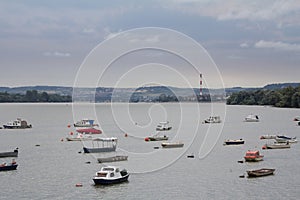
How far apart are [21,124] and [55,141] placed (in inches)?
1557

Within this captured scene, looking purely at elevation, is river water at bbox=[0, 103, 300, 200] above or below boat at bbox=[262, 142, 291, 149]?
below

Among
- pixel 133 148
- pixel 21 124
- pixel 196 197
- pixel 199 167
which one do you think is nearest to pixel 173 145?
pixel 133 148

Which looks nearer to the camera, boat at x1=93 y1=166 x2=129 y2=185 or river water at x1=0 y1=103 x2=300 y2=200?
river water at x1=0 y1=103 x2=300 y2=200

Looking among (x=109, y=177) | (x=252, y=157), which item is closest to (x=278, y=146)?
(x=252, y=157)

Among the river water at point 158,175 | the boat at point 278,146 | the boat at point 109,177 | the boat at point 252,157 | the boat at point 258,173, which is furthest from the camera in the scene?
the boat at point 278,146

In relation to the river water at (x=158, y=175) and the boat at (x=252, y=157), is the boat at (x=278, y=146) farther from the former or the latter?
the boat at (x=252, y=157)

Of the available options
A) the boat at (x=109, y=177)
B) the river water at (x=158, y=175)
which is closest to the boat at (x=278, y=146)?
the river water at (x=158, y=175)

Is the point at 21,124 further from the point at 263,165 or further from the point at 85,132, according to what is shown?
the point at 263,165

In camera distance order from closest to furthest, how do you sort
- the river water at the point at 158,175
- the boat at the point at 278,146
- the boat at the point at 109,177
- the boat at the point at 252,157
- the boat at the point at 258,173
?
1. the river water at the point at 158,175
2. the boat at the point at 109,177
3. the boat at the point at 258,173
4. the boat at the point at 252,157
5. the boat at the point at 278,146

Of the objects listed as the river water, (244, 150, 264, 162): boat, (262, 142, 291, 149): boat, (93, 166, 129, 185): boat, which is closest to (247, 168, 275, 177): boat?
the river water

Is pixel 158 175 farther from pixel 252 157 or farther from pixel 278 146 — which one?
pixel 278 146

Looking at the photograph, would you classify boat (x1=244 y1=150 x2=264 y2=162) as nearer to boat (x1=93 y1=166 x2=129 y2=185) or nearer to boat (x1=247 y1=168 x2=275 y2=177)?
boat (x1=247 y1=168 x2=275 y2=177)

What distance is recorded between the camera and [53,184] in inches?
1732

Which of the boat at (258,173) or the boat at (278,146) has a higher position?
the boat at (278,146)
